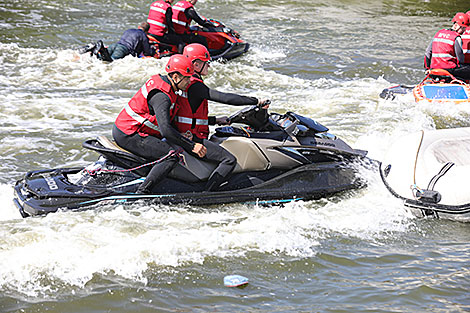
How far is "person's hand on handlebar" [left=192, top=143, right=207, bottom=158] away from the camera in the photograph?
5609 mm

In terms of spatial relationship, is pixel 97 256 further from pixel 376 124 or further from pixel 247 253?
pixel 376 124

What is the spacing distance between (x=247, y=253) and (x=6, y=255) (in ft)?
6.60

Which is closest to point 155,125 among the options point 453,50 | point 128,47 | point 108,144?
point 108,144

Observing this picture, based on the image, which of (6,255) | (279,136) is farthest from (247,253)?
(6,255)

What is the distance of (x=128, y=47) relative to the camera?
12.9 metres

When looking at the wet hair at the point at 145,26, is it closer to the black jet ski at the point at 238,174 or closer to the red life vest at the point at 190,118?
the black jet ski at the point at 238,174

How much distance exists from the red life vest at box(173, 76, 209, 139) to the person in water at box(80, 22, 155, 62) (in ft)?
24.9

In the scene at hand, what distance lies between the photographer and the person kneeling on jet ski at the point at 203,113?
5.58m

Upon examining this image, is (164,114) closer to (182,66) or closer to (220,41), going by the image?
(182,66)

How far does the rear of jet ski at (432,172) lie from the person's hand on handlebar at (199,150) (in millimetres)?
2082

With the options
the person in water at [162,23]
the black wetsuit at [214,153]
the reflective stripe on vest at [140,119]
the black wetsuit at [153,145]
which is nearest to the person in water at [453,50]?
the person in water at [162,23]

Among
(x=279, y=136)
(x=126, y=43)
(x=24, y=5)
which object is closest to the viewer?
(x=279, y=136)

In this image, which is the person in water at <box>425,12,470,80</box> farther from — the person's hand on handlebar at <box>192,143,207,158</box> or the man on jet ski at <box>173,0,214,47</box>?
the person's hand on handlebar at <box>192,143,207,158</box>

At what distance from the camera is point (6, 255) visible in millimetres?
4805
